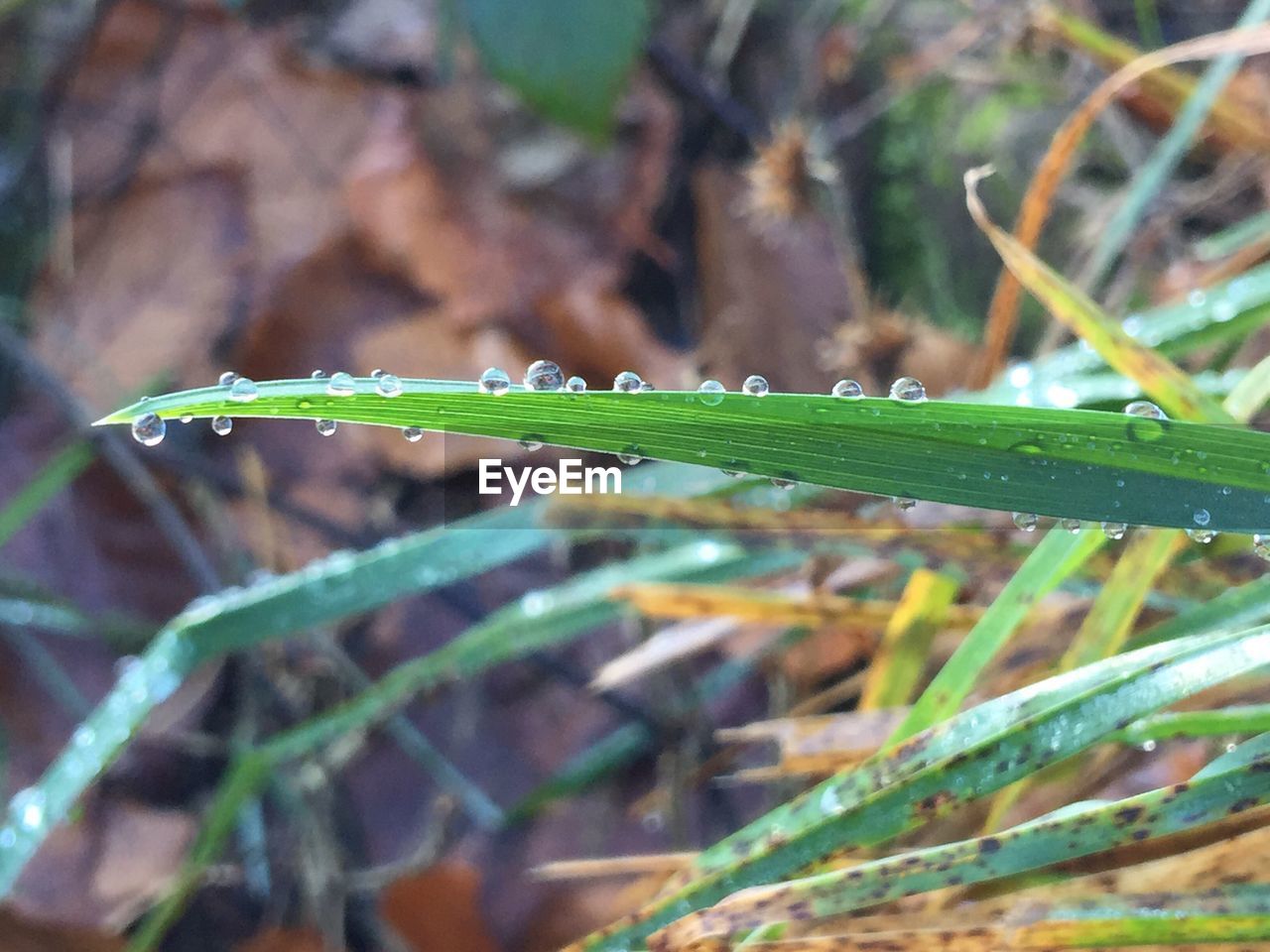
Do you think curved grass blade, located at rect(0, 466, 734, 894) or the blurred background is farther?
the blurred background

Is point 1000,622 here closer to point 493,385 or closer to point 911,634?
point 911,634

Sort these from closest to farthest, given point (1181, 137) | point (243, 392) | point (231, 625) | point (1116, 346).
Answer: point (243, 392) → point (1116, 346) → point (231, 625) → point (1181, 137)

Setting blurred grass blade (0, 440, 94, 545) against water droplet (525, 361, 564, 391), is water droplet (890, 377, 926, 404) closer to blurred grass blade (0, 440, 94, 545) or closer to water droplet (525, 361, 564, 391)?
water droplet (525, 361, 564, 391)

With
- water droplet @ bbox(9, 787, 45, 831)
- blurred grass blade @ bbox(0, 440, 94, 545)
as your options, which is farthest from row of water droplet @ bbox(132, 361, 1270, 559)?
blurred grass blade @ bbox(0, 440, 94, 545)

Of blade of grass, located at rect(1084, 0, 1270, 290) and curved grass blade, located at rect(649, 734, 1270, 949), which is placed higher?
blade of grass, located at rect(1084, 0, 1270, 290)

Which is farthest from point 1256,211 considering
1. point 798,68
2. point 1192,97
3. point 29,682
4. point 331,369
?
point 29,682

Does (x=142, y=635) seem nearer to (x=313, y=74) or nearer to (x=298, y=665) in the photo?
(x=298, y=665)

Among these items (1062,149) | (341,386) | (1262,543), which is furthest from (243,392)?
(1062,149)
